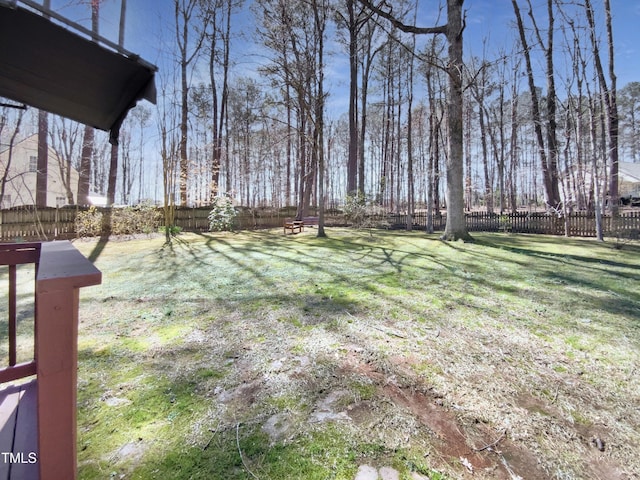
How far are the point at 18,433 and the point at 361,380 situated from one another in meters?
1.89

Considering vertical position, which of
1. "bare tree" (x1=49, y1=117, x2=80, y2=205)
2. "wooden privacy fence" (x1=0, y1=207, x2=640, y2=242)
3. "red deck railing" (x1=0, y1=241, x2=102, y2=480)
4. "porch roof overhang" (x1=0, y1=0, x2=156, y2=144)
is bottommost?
"red deck railing" (x1=0, y1=241, x2=102, y2=480)

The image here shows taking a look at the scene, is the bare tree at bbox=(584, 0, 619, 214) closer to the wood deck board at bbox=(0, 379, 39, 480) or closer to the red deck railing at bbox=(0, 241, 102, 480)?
the red deck railing at bbox=(0, 241, 102, 480)

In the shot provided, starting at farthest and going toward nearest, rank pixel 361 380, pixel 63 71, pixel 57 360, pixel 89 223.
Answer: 1. pixel 89 223
2. pixel 63 71
3. pixel 361 380
4. pixel 57 360

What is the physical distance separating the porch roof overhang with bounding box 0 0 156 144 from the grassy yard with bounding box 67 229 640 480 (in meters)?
2.36

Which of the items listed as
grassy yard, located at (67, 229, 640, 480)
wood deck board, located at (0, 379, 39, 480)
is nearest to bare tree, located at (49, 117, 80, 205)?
grassy yard, located at (67, 229, 640, 480)

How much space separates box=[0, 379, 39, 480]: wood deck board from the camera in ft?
3.72

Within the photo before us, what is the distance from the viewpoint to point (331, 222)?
18125 mm

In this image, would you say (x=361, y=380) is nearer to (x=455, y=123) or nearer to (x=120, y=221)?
(x=455, y=123)

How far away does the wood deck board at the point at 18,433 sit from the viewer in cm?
113

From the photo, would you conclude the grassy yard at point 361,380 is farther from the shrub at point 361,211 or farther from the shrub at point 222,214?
the shrub at point 222,214

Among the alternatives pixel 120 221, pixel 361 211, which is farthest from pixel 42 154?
pixel 361 211

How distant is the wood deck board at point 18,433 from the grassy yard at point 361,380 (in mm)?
309

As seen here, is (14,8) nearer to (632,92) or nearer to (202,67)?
(202,67)

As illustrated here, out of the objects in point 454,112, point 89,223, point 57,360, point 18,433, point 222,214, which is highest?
point 454,112
